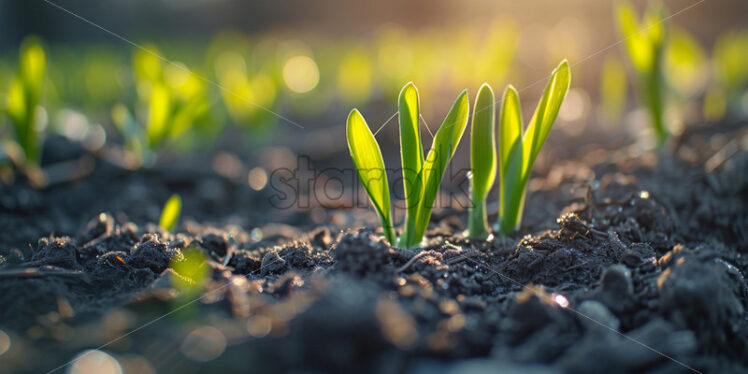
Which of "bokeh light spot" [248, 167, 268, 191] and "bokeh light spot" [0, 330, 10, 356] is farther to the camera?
"bokeh light spot" [248, 167, 268, 191]

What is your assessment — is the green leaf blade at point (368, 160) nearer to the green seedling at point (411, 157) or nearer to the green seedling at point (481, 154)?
the green seedling at point (411, 157)

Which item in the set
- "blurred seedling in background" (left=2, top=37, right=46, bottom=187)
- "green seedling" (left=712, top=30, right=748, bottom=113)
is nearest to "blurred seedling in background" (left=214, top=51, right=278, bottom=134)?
"blurred seedling in background" (left=2, top=37, right=46, bottom=187)

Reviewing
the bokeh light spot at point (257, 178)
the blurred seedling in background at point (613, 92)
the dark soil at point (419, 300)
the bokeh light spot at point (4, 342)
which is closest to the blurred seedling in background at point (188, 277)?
the dark soil at point (419, 300)

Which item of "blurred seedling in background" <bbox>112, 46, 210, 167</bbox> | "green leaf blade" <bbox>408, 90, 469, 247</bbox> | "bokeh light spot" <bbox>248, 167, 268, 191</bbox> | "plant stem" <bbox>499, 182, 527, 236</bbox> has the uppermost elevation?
"blurred seedling in background" <bbox>112, 46, 210, 167</bbox>

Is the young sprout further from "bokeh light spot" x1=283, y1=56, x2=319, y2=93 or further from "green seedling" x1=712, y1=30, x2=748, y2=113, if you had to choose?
"bokeh light spot" x1=283, y1=56, x2=319, y2=93

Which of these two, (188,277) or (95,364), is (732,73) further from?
(95,364)

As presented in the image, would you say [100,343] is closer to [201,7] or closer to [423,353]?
[423,353]

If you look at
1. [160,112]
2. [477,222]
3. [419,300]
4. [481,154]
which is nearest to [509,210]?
[477,222]
